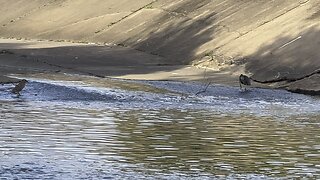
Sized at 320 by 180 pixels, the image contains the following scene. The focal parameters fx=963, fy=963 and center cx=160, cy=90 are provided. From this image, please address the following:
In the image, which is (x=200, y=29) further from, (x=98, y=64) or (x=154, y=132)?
(x=154, y=132)

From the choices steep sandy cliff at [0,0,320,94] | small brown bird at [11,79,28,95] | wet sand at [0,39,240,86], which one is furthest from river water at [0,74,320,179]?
steep sandy cliff at [0,0,320,94]

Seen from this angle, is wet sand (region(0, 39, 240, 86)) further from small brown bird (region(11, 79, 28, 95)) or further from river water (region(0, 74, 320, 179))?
river water (region(0, 74, 320, 179))

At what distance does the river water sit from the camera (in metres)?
9.80

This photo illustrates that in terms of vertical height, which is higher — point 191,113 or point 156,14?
point 156,14

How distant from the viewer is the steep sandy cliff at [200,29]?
20.5 meters

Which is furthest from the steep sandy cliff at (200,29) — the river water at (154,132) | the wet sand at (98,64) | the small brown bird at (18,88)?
the small brown bird at (18,88)

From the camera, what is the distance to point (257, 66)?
20828 millimetres

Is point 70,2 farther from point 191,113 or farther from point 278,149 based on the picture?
point 278,149

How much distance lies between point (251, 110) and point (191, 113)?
3.79ft

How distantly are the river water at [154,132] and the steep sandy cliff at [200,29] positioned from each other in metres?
2.67

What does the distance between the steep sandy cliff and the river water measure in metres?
2.67

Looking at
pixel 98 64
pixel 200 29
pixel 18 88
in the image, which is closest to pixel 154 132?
pixel 18 88

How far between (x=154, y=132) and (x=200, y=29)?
13.3 metres

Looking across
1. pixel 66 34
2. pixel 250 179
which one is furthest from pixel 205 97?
pixel 66 34
